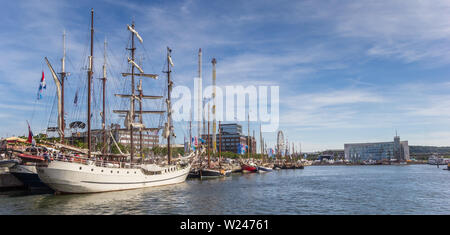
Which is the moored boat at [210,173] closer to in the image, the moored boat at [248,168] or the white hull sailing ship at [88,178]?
the white hull sailing ship at [88,178]

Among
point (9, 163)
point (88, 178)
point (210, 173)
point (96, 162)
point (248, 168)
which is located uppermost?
point (96, 162)

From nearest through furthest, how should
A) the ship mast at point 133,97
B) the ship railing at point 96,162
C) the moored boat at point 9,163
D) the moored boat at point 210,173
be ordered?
the ship railing at point 96,162 < the moored boat at point 9,163 < the ship mast at point 133,97 < the moored boat at point 210,173

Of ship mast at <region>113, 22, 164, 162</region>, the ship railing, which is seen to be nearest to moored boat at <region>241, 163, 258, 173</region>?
ship mast at <region>113, 22, 164, 162</region>

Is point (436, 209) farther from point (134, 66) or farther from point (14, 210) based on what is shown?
point (134, 66)

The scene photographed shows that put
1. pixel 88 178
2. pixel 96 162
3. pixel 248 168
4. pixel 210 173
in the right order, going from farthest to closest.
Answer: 1. pixel 248 168
2. pixel 210 173
3. pixel 96 162
4. pixel 88 178

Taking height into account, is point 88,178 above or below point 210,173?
above

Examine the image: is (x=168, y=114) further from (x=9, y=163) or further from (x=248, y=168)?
(x=248, y=168)

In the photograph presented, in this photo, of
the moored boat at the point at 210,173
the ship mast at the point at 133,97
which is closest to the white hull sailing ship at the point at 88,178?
the ship mast at the point at 133,97

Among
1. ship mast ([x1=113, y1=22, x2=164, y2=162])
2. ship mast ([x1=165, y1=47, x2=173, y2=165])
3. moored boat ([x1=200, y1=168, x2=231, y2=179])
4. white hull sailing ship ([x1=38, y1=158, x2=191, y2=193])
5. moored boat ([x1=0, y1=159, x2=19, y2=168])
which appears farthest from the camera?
moored boat ([x1=200, y1=168, x2=231, y2=179])

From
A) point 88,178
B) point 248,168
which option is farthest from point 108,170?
point 248,168

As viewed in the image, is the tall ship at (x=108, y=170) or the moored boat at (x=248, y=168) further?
the moored boat at (x=248, y=168)

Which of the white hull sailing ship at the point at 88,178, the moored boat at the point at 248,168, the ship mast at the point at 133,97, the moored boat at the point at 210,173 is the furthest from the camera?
the moored boat at the point at 248,168

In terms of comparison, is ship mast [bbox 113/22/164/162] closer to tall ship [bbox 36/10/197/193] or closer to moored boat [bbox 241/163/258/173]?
tall ship [bbox 36/10/197/193]
